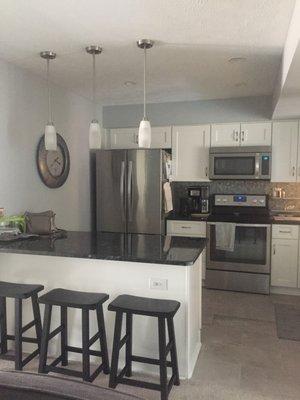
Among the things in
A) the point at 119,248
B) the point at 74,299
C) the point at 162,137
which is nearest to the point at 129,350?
the point at 74,299

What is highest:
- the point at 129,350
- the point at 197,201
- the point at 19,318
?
the point at 197,201

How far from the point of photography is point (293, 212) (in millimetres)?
4410

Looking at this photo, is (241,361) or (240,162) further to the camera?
(240,162)

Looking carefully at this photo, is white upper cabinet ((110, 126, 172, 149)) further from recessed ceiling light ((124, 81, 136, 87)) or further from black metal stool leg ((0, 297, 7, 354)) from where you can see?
black metal stool leg ((0, 297, 7, 354))

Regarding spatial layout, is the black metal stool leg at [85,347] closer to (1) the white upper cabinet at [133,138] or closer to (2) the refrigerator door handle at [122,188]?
(2) the refrigerator door handle at [122,188]

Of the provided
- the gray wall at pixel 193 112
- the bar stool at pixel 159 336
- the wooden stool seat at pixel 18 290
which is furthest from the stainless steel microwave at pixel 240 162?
the wooden stool seat at pixel 18 290

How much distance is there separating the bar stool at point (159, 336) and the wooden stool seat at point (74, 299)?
104mm

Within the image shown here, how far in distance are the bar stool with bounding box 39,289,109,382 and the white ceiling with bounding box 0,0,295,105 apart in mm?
1828

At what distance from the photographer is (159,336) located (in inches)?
79.6

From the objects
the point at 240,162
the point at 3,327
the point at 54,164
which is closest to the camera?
the point at 3,327

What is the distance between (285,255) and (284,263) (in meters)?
0.10

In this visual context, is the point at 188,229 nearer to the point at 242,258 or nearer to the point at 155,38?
the point at 242,258

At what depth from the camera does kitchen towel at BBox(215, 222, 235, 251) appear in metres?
4.00

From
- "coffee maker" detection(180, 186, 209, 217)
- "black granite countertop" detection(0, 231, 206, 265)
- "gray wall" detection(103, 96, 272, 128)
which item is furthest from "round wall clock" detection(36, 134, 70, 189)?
"coffee maker" detection(180, 186, 209, 217)
